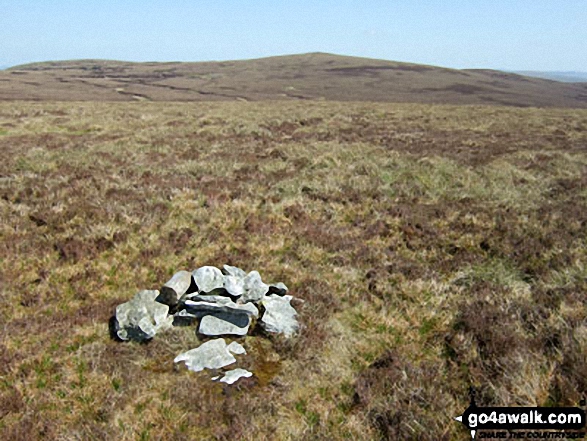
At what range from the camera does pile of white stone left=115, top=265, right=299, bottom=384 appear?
545cm

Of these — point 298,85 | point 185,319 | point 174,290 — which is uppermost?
point 298,85

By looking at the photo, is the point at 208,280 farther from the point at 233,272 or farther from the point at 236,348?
the point at 236,348

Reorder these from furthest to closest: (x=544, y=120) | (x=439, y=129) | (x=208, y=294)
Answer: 1. (x=544, y=120)
2. (x=439, y=129)
3. (x=208, y=294)

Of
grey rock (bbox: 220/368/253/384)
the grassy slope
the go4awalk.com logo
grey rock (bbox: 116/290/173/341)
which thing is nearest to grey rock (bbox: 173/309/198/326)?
grey rock (bbox: 116/290/173/341)

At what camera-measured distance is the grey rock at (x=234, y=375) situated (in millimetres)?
4879

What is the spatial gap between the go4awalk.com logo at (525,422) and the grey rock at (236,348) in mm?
3034

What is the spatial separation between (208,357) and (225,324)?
0.71m

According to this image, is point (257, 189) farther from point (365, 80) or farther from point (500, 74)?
point (500, 74)

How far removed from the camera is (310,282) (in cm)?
737

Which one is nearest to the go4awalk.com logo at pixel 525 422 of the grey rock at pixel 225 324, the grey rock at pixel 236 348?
the grey rock at pixel 236 348

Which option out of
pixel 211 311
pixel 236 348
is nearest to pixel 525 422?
pixel 236 348

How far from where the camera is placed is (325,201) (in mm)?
12523

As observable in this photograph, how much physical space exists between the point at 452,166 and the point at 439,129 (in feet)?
43.6

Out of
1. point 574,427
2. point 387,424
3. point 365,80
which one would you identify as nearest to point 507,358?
point 574,427
